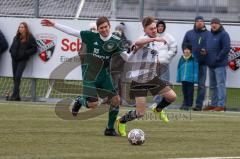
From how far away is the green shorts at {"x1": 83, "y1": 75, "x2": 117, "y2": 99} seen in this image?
44.9 ft

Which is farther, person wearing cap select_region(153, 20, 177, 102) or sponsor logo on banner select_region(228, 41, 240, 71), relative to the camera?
sponsor logo on banner select_region(228, 41, 240, 71)

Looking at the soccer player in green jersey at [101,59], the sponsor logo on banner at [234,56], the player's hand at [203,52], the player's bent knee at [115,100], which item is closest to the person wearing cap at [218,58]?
the player's hand at [203,52]

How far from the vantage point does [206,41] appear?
19750 mm

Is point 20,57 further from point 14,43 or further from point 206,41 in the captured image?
point 206,41

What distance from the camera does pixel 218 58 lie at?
63.7 ft

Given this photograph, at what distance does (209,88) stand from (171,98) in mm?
5889

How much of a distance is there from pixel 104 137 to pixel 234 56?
Answer: 7.55 meters

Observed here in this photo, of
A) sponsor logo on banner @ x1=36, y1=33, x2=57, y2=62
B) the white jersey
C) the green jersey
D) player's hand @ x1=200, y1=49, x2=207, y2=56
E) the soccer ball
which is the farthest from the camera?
sponsor logo on banner @ x1=36, y1=33, x2=57, y2=62

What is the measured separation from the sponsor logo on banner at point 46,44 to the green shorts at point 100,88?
23.7 ft

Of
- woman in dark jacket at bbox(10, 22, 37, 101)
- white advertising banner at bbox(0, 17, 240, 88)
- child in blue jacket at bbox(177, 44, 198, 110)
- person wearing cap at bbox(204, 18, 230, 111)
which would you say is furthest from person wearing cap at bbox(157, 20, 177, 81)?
woman in dark jacket at bbox(10, 22, 37, 101)

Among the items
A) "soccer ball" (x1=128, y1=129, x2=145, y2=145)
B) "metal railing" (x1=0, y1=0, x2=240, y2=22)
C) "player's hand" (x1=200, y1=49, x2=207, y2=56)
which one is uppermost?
"metal railing" (x1=0, y1=0, x2=240, y2=22)

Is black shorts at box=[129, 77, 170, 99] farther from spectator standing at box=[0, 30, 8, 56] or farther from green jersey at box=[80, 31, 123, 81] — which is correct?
spectator standing at box=[0, 30, 8, 56]

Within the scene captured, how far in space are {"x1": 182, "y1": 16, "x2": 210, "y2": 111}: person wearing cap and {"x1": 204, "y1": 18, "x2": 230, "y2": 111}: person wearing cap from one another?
0.16m

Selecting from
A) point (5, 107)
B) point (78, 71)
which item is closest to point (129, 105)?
point (78, 71)
